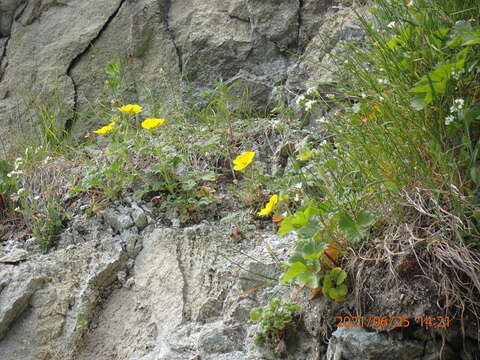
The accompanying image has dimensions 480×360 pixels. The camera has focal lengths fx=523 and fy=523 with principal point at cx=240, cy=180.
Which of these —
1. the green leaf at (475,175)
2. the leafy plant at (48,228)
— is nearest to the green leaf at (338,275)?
the green leaf at (475,175)

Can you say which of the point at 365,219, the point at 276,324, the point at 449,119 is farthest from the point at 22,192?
the point at 449,119

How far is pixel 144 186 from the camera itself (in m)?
2.89

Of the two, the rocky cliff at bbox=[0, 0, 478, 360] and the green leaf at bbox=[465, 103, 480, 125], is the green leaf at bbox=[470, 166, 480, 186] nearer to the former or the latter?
the green leaf at bbox=[465, 103, 480, 125]

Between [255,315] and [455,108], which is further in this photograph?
[255,315]

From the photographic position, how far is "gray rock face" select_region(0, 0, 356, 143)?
153 inches

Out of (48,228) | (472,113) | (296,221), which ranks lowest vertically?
(48,228)

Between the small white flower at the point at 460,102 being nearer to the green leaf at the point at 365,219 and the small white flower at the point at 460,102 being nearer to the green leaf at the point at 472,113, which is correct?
the green leaf at the point at 472,113

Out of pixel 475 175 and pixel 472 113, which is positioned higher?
pixel 472 113

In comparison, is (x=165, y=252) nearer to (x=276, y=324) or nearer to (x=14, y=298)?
(x=14, y=298)

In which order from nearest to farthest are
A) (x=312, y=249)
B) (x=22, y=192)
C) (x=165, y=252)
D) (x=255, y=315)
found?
1. (x=312, y=249)
2. (x=255, y=315)
3. (x=165, y=252)
4. (x=22, y=192)
